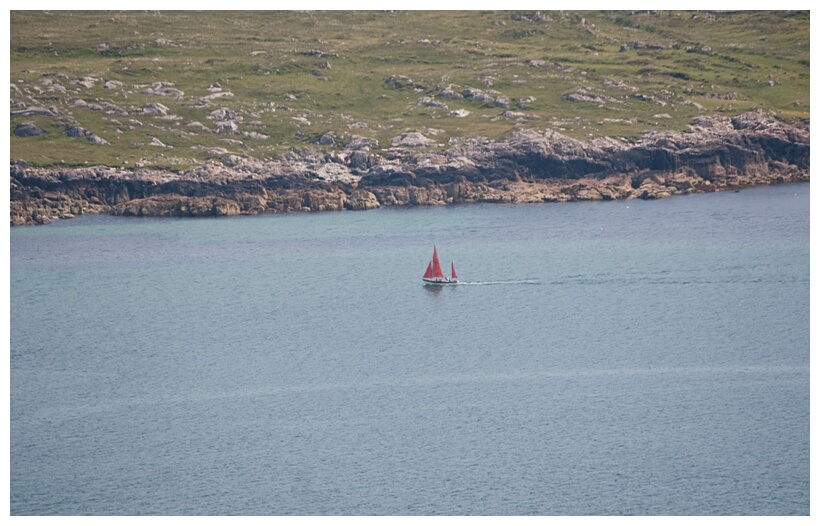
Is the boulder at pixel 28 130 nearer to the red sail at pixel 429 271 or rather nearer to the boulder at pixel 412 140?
the boulder at pixel 412 140

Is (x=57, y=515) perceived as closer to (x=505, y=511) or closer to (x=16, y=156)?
(x=505, y=511)

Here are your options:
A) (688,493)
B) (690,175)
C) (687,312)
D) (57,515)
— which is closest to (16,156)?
(690,175)

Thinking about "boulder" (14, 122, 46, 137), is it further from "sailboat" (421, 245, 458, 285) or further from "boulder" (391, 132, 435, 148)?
"sailboat" (421, 245, 458, 285)

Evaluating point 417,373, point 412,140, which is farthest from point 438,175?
point 417,373

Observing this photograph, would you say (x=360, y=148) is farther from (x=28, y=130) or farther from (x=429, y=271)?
(x=429, y=271)

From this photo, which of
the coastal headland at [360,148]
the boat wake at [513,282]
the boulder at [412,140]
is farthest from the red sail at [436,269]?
the boulder at [412,140]
